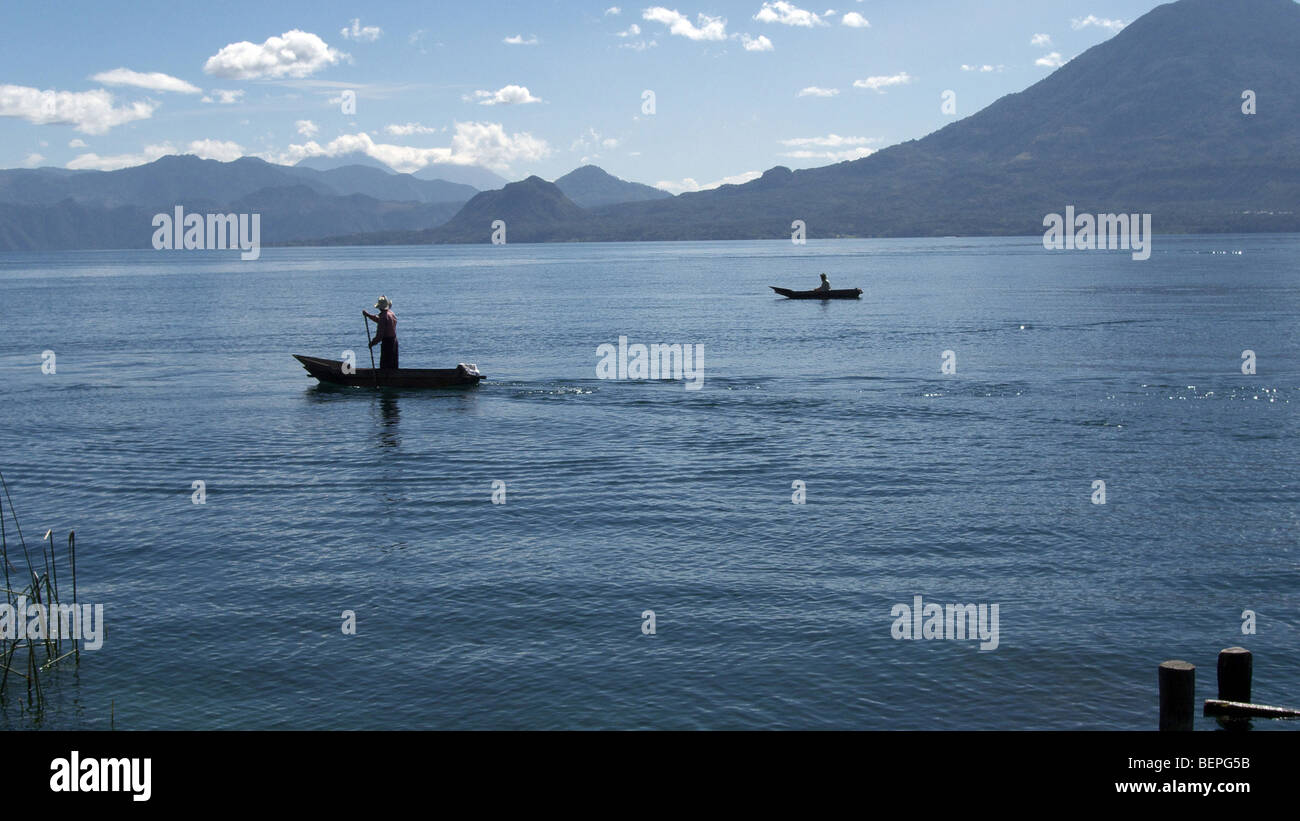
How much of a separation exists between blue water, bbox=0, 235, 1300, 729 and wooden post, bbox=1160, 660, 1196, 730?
3431 mm

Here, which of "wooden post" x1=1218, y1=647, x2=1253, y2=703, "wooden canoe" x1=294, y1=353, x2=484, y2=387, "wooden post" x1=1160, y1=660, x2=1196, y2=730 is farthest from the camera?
"wooden canoe" x1=294, y1=353, x2=484, y2=387

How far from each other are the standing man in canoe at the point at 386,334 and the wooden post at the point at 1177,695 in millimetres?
38006

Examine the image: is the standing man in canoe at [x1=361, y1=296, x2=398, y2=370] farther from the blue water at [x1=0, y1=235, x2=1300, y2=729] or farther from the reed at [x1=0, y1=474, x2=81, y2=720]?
the reed at [x1=0, y1=474, x2=81, y2=720]

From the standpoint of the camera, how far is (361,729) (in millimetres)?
18000

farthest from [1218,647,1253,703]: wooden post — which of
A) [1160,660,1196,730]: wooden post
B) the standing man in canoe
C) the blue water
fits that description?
the standing man in canoe

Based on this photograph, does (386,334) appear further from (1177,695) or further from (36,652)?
(1177,695)

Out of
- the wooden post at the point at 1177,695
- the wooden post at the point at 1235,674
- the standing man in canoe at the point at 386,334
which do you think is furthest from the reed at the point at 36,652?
the standing man in canoe at the point at 386,334

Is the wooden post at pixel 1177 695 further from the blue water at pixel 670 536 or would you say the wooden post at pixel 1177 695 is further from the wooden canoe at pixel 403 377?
the wooden canoe at pixel 403 377

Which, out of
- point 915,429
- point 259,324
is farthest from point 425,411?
point 259,324

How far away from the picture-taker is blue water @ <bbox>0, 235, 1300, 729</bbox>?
771 inches

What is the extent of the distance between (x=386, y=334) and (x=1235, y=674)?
40709mm
